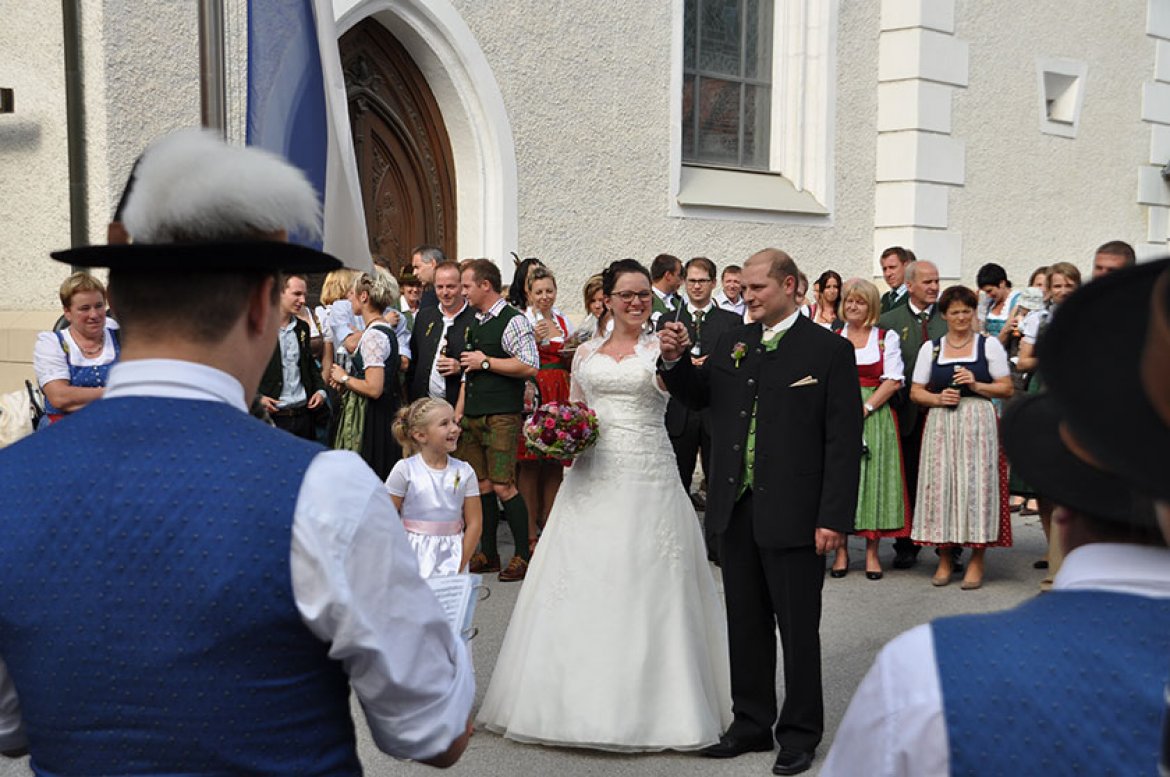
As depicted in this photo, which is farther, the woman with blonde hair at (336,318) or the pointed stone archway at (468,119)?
the pointed stone archway at (468,119)

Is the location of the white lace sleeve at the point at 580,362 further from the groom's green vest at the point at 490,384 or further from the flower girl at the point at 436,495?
the groom's green vest at the point at 490,384

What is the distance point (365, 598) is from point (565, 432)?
12.3 feet

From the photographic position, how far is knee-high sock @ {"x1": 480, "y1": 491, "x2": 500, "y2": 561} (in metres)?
8.52

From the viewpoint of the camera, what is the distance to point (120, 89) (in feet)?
30.5

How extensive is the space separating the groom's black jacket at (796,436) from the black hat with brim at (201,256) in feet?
10.9

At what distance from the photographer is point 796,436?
510cm

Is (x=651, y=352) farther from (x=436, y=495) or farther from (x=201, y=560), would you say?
(x=201, y=560)

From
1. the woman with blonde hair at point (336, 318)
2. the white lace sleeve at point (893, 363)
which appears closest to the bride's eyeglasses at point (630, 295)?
the white lace sleeve at point (893, 363)

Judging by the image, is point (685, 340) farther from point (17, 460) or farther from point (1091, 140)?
point (1091, 140)

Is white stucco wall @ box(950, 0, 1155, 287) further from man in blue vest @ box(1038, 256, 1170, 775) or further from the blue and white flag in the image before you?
man in blue vest @ box(1038, 256, 1170, 775)

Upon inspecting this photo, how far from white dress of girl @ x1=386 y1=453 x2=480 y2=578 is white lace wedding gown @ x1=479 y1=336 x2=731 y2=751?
37cm

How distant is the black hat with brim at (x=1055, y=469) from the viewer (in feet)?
5.41

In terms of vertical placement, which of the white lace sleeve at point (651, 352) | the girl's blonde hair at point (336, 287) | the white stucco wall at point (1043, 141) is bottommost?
the white lace sleeve at point (651, 352)

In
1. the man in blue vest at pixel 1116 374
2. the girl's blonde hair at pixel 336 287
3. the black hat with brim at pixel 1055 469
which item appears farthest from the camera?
the girl's blonde hair at pixel 336 287
